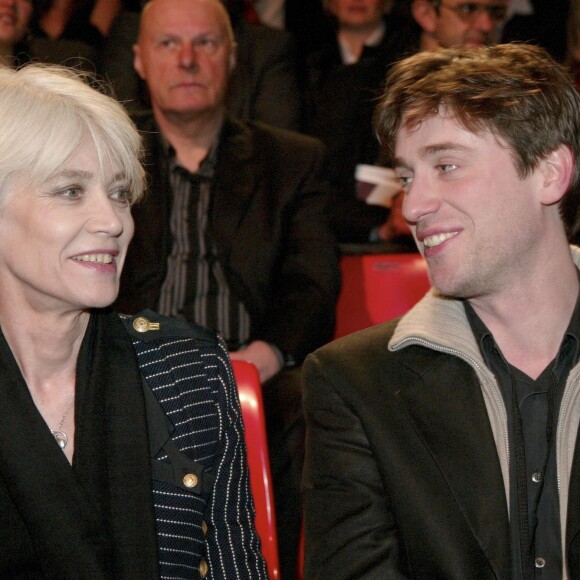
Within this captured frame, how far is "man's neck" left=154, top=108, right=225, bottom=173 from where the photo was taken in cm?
385

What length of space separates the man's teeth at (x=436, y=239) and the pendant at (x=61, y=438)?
892 mm

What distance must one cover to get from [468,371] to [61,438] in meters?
0.88

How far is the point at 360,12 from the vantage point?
16.4ft

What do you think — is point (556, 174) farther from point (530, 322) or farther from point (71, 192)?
point (71, 192)

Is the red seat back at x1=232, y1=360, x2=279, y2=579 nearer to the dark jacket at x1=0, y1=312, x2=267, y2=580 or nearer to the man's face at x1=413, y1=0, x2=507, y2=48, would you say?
the dark jacket at x1=0, y1=312, x2=267, y2=580

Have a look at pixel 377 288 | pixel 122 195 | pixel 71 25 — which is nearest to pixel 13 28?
pixel 71 25

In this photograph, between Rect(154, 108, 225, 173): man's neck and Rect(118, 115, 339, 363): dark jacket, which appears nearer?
Rect(118, 115, 339, 363): dark jacket

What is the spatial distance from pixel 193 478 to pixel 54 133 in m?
0.77

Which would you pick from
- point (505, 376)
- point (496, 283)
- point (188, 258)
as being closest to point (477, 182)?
point (496, 283)

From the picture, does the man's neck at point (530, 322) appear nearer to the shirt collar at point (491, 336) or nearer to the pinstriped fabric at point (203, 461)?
the shirt collar at point (491, 336)

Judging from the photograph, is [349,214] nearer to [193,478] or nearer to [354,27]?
[354,27]

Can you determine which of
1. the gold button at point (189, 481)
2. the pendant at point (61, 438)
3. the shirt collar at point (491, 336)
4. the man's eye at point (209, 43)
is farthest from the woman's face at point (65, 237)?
the man's eye at point (209, 43)

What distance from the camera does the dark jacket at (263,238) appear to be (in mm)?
3584

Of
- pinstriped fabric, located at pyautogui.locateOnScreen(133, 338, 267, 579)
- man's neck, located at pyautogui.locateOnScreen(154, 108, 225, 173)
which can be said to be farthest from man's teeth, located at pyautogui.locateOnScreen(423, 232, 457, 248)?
man's neck, located at pyautogui.locateOnScreen(154, 108, 225, 173)
